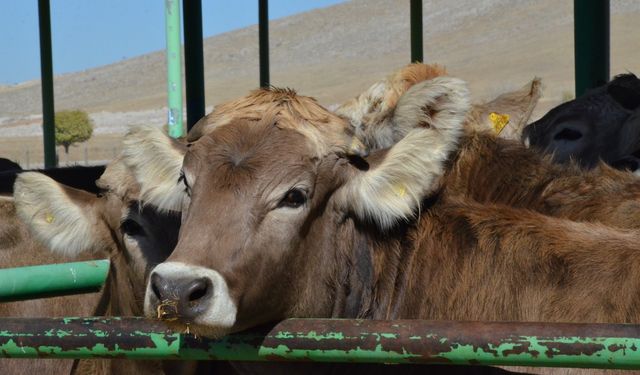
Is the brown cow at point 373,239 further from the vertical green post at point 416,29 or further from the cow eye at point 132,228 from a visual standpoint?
the vertical green post at point 416,29

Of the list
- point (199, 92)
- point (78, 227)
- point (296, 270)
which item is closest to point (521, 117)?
point (78, 227)

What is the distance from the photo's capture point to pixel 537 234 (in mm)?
3445

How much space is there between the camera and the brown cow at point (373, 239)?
318cm

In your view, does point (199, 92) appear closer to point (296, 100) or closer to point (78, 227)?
point (78, 227)

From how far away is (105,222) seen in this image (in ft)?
15.1

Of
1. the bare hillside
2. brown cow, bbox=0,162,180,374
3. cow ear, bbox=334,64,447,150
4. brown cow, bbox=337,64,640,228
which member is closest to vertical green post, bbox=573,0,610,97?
cow ear, bbox=334,64,447,150

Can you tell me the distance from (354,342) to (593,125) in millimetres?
6485

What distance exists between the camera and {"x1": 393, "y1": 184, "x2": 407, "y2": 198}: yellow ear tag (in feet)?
11.7

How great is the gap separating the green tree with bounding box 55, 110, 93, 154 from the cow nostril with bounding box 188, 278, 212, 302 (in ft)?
194

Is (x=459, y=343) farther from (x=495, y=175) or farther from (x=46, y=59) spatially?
(x=46, y=59)

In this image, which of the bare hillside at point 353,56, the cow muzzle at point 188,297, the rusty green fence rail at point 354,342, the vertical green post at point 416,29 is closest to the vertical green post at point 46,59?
the vertical green post at point 416,29

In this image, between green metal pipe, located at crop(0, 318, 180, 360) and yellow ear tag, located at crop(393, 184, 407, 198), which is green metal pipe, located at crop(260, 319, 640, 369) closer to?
green metal pipe, located at crop(0, 318, 180, 360)

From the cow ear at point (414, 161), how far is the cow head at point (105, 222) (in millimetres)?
987

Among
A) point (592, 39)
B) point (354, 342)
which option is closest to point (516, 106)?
point (592, 39)
